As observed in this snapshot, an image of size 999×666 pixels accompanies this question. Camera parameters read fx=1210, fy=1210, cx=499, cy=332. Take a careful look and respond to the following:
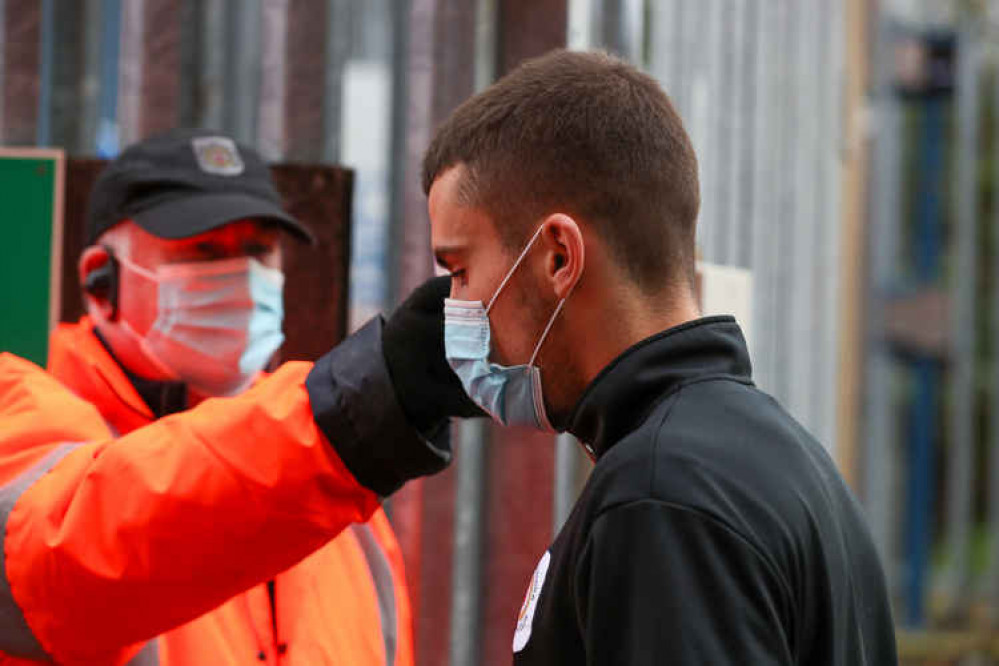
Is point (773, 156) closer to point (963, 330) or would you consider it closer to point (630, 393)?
point (630, 393)

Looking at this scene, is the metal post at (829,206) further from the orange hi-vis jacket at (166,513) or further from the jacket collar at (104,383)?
the orange hi-vis jacket at (166,513)

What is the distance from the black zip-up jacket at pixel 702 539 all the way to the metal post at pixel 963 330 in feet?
25.2

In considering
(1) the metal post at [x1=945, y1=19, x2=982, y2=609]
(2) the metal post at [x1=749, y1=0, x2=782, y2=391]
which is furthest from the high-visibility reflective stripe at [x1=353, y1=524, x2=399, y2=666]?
(1) the metal post at [x1=945, y1=19, x2=982, y2=609]

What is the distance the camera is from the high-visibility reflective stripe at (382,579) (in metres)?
2.29

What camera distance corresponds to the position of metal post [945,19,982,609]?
8.55m

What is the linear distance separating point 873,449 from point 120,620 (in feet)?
24.9

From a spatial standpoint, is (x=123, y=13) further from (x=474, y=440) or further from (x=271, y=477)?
(x=271, y=477)

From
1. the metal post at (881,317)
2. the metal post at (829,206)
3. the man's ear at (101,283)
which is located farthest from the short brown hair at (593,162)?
the metal post at (881,317)

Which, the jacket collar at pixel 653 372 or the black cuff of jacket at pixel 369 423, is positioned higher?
the jacket collar at pixel 653 372

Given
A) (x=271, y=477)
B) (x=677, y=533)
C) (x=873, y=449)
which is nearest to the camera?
(x=677, y=533)

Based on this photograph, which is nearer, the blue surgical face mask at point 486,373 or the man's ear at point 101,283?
the blue surgical face mask at point 486,373

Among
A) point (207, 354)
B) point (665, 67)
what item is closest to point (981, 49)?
point (665, 67)

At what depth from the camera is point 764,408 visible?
1321 millimetres

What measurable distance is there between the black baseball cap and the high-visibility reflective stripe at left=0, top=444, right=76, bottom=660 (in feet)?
2.05
